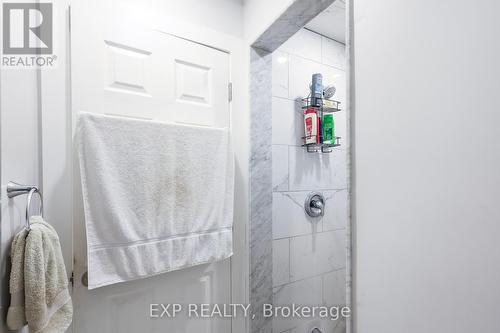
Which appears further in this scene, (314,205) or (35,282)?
(314,205)

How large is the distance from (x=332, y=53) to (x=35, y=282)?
199 centimetres

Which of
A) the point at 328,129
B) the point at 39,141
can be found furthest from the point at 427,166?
the point at 39,141

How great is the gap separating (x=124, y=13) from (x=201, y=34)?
0.34 meters

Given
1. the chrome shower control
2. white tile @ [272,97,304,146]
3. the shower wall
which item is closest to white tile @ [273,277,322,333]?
the shower wall

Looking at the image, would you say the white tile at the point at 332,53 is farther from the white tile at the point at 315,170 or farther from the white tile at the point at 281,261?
the white tile at the point at 281,261

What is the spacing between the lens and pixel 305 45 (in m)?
1.67

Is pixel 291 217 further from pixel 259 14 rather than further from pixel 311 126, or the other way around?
pixel 259 14

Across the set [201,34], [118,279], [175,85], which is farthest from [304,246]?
[201,34]

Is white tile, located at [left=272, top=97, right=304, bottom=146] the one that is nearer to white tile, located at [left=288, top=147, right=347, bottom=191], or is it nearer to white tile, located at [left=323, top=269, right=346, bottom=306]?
white tile, located at [left=288, top=147, right=347, bottom=191]

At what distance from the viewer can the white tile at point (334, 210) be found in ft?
5.74

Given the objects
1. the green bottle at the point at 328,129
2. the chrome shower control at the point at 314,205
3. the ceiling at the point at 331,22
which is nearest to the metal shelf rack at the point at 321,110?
the green bottle at the point at 328,129

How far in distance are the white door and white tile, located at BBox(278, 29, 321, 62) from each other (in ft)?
1.66

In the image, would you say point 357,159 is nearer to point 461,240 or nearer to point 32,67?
point 461,240

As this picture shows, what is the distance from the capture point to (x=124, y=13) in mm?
1051
